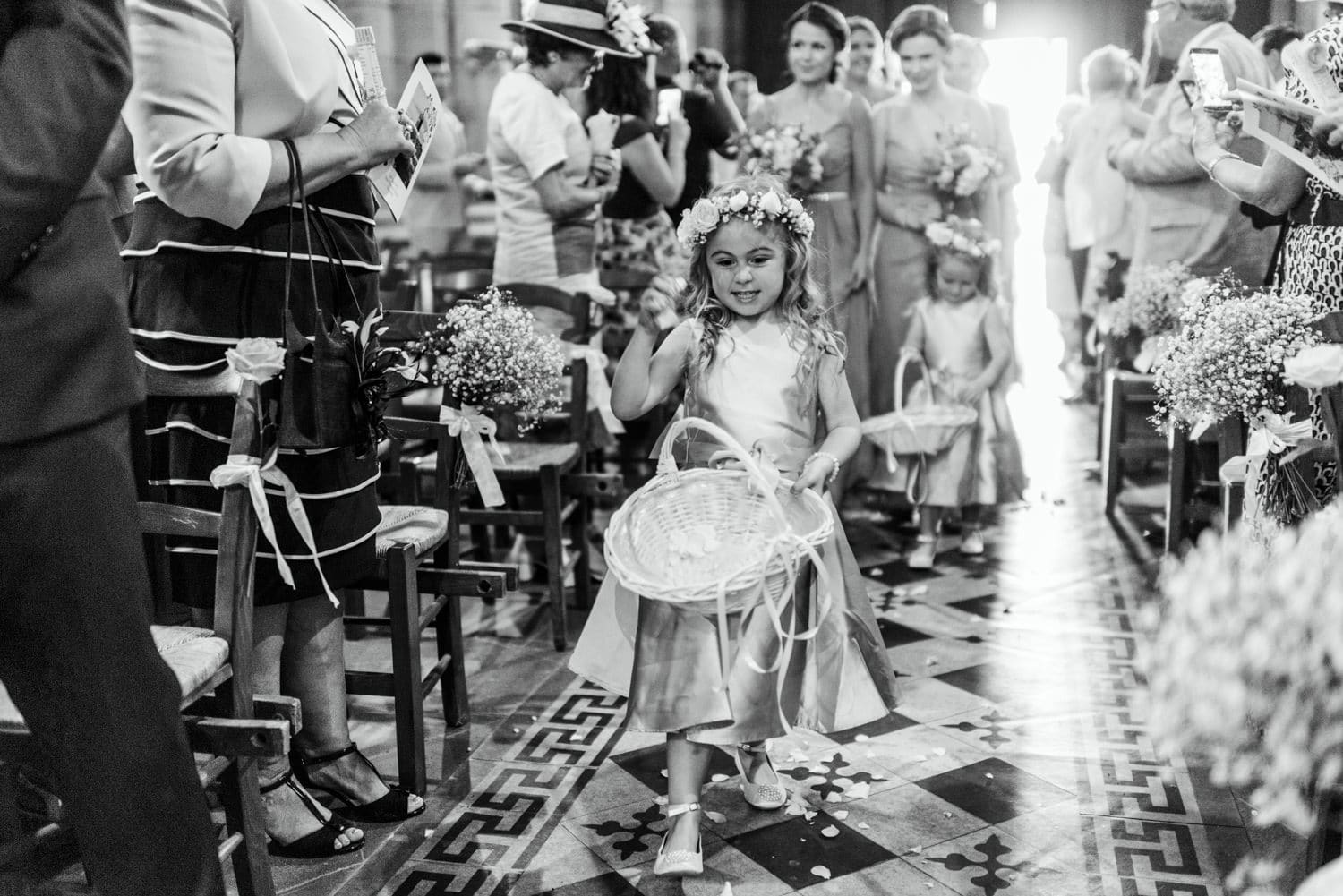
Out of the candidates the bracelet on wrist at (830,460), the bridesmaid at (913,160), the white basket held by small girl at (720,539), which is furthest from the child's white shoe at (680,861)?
the bridesmaid at (913,160)

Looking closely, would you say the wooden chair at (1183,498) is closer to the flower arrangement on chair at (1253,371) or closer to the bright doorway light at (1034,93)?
the flower arrangement on chair at (1253,371)

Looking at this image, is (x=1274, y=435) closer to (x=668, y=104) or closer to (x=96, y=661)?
(x=96, y=661)

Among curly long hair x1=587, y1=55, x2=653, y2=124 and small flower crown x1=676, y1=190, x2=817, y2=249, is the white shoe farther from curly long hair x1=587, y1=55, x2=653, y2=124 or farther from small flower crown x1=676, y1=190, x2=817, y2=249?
curly long hair x1=587, y1=55, x2=653, y2=124

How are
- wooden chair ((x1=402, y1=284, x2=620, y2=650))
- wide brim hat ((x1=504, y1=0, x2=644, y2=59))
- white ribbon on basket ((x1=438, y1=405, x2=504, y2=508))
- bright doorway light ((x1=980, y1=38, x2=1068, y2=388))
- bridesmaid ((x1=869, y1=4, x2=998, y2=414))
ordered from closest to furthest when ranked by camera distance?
white ribbon on basket ((x1=438, y1=405, x2=504, y2=508)) → wooden chair ((x1=402, y1=284, x2=620, y2=650)) → wide brim hat ((x1=504, y1=0, x2=644, y2=59)) → bridesmaid ((x1=869, y1=4, x2=998, y2=414)) → bright doorway light ((x1=980, y1=38, x2=1068, y2=388))

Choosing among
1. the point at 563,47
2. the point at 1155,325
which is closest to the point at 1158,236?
the point at 1155,325

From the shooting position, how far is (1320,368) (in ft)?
7.12

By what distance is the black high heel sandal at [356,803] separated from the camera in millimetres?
2793

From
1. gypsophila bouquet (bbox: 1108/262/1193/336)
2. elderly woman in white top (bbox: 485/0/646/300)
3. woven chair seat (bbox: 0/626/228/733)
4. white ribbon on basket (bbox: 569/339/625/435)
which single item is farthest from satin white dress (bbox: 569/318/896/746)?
gypsophila bouquet (bbox: 1108/262/1193/336)

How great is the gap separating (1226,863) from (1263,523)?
30.6 inches

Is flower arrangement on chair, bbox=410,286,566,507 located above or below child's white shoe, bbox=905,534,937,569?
above

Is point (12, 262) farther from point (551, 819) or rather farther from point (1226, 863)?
point (1226, 863)

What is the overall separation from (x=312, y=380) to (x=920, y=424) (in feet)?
10.2

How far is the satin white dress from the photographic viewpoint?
2609 millimetres

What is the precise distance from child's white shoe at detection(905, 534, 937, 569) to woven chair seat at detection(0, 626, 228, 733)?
10.5 ft
